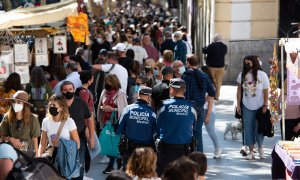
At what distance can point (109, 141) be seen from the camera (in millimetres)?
13680

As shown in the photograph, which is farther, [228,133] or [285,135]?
[228,133]

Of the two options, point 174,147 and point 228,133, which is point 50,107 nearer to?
point 174,147

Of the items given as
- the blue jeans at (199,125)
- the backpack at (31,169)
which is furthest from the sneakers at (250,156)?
the backpack at (31,169)

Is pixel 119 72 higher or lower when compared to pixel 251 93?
higher

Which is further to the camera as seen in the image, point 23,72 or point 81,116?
point 23,72

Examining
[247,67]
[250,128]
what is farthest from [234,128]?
[247,67]

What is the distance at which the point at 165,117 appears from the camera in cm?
1115

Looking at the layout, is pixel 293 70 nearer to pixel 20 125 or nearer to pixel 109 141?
pixel 109 141

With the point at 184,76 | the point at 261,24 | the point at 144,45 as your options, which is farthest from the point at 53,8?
the point at 261,24

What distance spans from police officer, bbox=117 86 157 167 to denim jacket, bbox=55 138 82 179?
0.75m

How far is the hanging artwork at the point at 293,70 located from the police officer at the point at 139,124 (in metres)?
2.01

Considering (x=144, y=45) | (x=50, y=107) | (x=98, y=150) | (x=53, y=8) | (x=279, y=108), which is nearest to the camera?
(x=50, y=107)

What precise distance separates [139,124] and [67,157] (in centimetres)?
103

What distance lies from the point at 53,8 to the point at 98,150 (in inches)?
195
